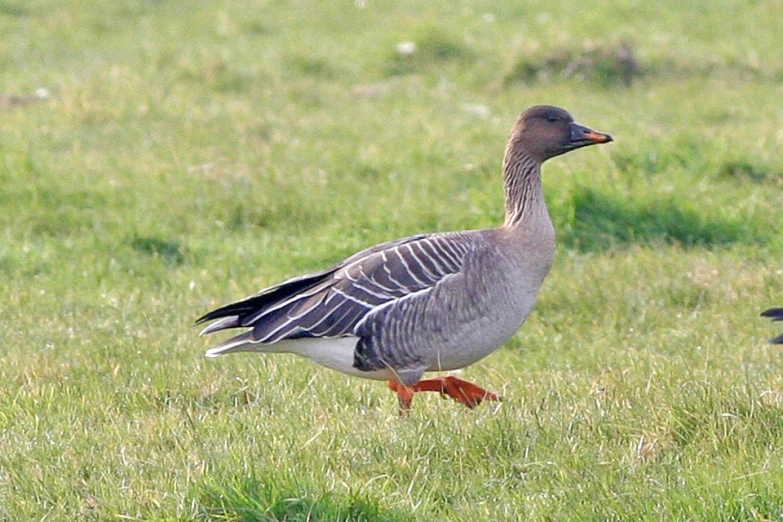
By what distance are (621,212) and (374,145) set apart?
2.77 m

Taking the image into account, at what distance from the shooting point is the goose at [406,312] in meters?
5.80

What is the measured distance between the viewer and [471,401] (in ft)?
18.5

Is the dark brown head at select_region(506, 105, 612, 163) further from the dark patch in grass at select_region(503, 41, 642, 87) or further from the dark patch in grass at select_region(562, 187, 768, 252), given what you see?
the dark patch in grass at select_region(503, 41, 642, 87)

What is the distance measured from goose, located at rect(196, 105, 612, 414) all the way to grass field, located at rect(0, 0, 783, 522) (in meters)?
0.23

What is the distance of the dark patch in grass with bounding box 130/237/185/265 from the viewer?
8812 mm

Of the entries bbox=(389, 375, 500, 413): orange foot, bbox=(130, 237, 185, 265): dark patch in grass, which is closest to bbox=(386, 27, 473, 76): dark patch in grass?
bbox=(130, 237, 185, 265): dark patch in grass

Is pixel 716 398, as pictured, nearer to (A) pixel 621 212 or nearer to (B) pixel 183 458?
(B) pixel 183 458

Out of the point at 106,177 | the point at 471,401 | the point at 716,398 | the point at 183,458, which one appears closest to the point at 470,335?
the point at 471,401

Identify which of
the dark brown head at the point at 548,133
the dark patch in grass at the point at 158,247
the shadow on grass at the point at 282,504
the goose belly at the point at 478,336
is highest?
the dark brown head at the point at 548,133

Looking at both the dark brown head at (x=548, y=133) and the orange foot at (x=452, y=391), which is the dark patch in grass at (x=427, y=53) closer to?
the dark brown head at (x=548, y=133)

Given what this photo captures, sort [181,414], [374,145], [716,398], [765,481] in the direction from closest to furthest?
[765,481], [716,398], [181,414], [374,145]

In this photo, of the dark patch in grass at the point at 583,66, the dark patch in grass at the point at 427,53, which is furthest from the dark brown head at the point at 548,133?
the dark patch in grass at the point at 427,53

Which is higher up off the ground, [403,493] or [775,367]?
[403,493]

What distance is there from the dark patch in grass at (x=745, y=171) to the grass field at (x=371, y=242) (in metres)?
0.04
